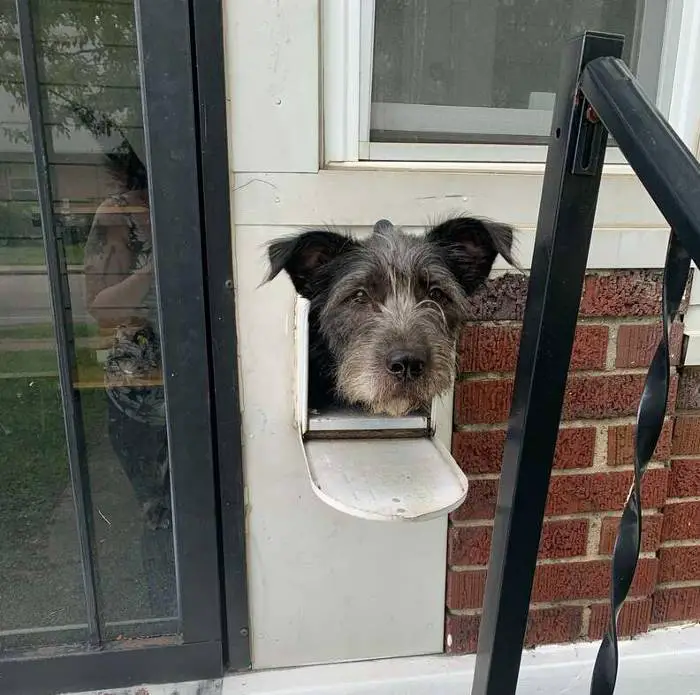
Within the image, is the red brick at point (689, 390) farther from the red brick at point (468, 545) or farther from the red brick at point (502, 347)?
the red brick at point (468, 545)

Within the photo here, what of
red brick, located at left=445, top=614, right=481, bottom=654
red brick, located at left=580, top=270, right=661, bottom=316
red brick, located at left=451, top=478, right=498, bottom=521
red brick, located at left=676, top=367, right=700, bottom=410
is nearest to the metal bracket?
red brick, located at left=580, top=270, right=661, bottom=316

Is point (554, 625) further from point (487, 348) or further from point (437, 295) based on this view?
point (437, 295)

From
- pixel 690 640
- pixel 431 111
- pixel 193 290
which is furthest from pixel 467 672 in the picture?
pixel 431 111

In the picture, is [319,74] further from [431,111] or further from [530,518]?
[530,518]

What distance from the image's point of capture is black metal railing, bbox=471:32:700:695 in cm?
86

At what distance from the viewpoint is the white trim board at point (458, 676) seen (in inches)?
80.7

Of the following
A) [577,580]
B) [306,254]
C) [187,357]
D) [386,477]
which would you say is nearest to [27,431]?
[187,357]

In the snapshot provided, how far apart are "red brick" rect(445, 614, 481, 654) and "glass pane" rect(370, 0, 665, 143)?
5.10ft

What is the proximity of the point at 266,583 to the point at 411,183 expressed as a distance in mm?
1317

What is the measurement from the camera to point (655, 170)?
0.83 m

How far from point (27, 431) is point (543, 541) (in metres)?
1.68

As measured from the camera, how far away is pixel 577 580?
217 cm

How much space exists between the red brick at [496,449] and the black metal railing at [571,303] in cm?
81

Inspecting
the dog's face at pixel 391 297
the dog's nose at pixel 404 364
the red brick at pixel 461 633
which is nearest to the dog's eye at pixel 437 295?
the dog's face at pixel 391 297
